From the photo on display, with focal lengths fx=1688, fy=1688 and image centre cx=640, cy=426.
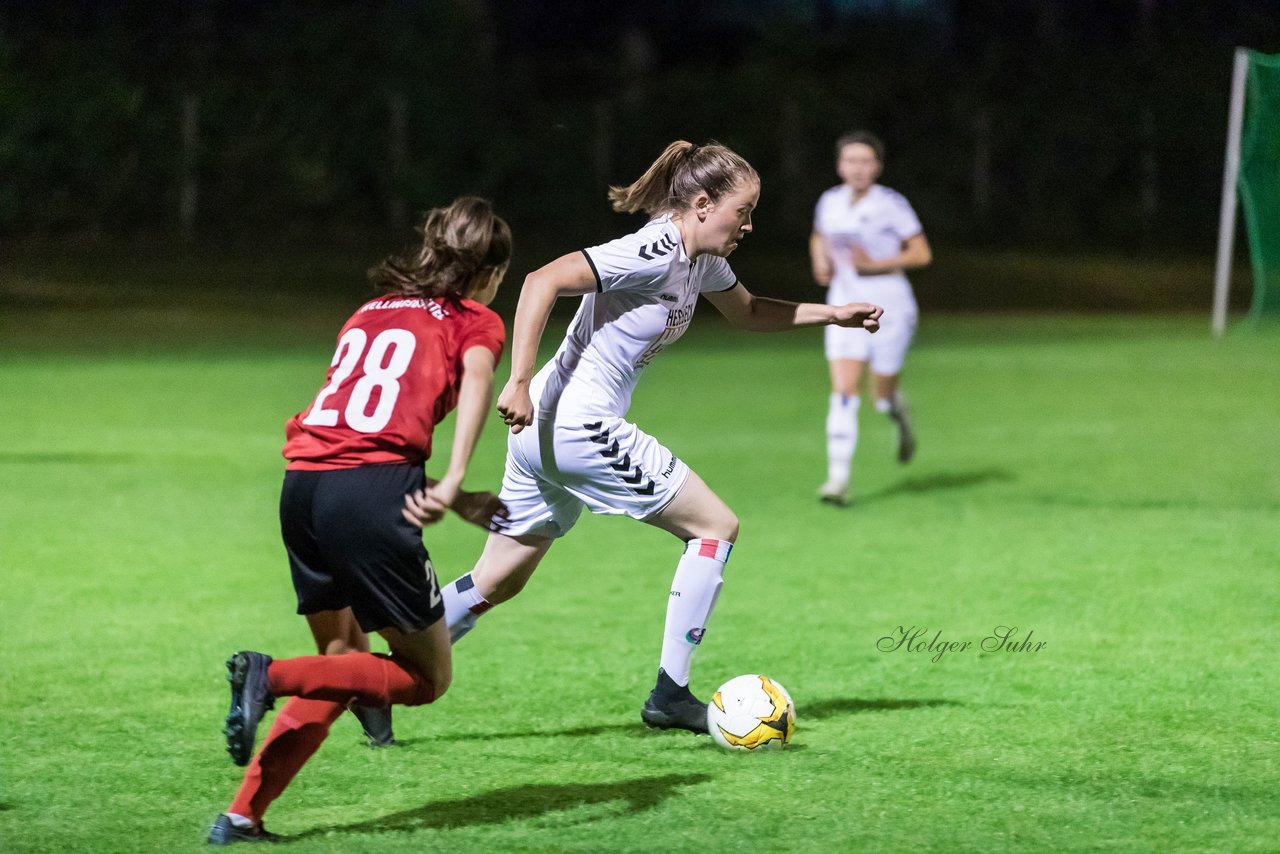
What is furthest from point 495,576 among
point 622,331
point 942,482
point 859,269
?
point 942,482

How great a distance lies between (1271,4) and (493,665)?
37.0 m

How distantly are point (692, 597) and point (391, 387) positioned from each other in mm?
1587

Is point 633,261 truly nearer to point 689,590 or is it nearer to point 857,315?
point 857,315

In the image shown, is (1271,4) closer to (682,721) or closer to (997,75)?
(997,75)

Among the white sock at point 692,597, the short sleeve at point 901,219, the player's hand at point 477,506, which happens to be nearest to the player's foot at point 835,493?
the short sleeve at point 901,219

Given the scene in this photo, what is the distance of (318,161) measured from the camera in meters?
29.1

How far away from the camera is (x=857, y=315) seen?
589cm

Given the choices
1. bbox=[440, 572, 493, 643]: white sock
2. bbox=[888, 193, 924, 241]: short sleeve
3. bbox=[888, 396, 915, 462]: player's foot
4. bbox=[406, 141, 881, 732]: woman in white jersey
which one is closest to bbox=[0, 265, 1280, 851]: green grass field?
bbox=[888, 396, 915, 462]: player's foot

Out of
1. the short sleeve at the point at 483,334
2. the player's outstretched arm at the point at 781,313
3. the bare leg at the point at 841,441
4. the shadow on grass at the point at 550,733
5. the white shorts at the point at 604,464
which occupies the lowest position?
the bare leg at the point at 841,441

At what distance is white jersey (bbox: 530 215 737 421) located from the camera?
17.9 ft

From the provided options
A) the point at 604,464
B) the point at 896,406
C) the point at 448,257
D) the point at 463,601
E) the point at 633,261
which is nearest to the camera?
the point at 448,257

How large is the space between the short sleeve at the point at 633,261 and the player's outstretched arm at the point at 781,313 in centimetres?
48

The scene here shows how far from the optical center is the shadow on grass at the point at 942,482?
11.1 meters

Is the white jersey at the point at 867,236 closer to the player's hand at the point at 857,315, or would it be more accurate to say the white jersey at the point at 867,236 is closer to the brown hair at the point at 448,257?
the player's hand at the point at 857,315
